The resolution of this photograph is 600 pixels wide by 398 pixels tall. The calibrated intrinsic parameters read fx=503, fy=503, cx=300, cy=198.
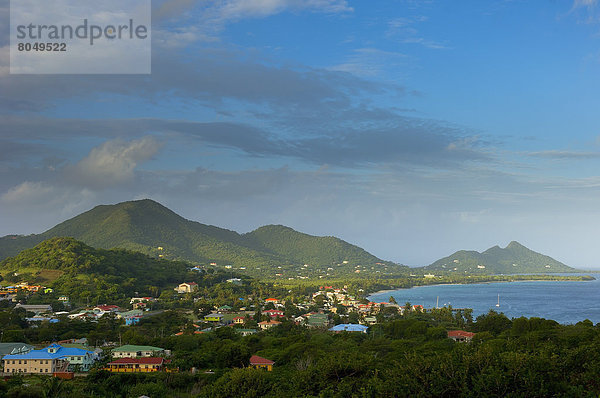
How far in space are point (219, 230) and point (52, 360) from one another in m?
168

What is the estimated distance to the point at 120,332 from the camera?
38844 millimetres

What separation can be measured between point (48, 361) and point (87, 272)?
144 feet

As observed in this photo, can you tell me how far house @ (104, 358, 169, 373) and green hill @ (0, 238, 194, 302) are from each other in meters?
33.8

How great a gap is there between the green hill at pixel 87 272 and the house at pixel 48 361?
105 ft

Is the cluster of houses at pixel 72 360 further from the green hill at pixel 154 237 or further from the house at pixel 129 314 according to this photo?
the green hill at pixel 154 237

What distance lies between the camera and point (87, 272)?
6938 cm

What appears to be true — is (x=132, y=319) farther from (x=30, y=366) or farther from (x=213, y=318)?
(x=30, y=366)

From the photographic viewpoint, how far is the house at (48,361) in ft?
91.2

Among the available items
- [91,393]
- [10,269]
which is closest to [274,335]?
[91,393]

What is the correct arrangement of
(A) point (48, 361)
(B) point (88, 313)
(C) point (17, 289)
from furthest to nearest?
(C) point (17, 289) → (B) point (88, 313) → (A) point (48, 361)

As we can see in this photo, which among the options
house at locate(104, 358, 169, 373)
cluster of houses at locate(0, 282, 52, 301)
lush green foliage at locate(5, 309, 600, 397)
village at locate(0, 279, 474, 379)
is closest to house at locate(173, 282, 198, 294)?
village at locate(0, 279, 474, 379)

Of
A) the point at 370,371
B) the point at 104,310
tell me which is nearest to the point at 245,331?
the point at 104,310

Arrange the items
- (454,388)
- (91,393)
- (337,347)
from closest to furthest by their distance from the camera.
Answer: (454,388) < (91,393) < (337,347)

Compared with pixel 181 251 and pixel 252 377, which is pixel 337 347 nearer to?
pixel 252 377
